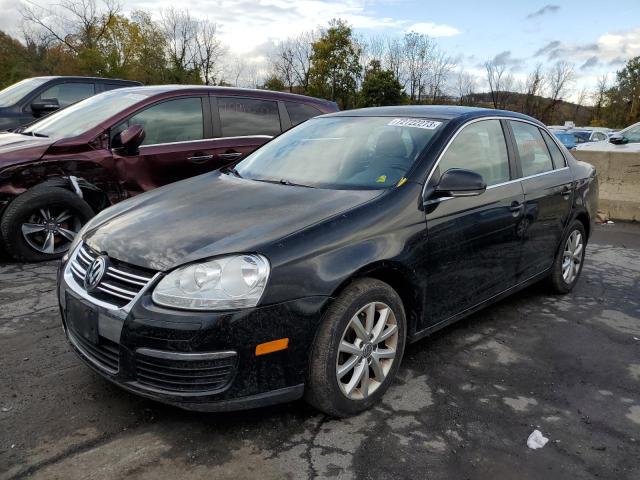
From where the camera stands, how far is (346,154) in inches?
136

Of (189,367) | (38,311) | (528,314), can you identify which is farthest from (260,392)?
(528,314)

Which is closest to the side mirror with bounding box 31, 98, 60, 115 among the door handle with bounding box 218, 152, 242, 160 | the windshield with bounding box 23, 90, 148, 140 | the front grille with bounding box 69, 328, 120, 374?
the windshield with bounding box 23, 90, 148, 140

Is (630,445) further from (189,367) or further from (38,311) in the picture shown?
(38,311)

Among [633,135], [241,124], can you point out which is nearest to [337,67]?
[633,135]

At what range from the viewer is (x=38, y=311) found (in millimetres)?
4016

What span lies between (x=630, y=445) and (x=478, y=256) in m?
1.30

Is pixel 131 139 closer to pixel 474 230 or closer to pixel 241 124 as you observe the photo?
pixel 241 124

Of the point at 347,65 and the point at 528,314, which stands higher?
the point at 347,65

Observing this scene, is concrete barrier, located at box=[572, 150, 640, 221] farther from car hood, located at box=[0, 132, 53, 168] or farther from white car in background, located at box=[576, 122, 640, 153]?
car hood, located at box=[0, 132, 53, 168]

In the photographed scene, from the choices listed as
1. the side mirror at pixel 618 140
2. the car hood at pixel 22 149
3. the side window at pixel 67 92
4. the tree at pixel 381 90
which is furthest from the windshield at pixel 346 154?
the tree at pixel 381 90

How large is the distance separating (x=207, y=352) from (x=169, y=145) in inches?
148

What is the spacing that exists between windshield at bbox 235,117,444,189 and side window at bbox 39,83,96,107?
19.4ft

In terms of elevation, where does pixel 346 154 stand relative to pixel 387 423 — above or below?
above

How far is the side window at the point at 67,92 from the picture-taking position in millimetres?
8422
